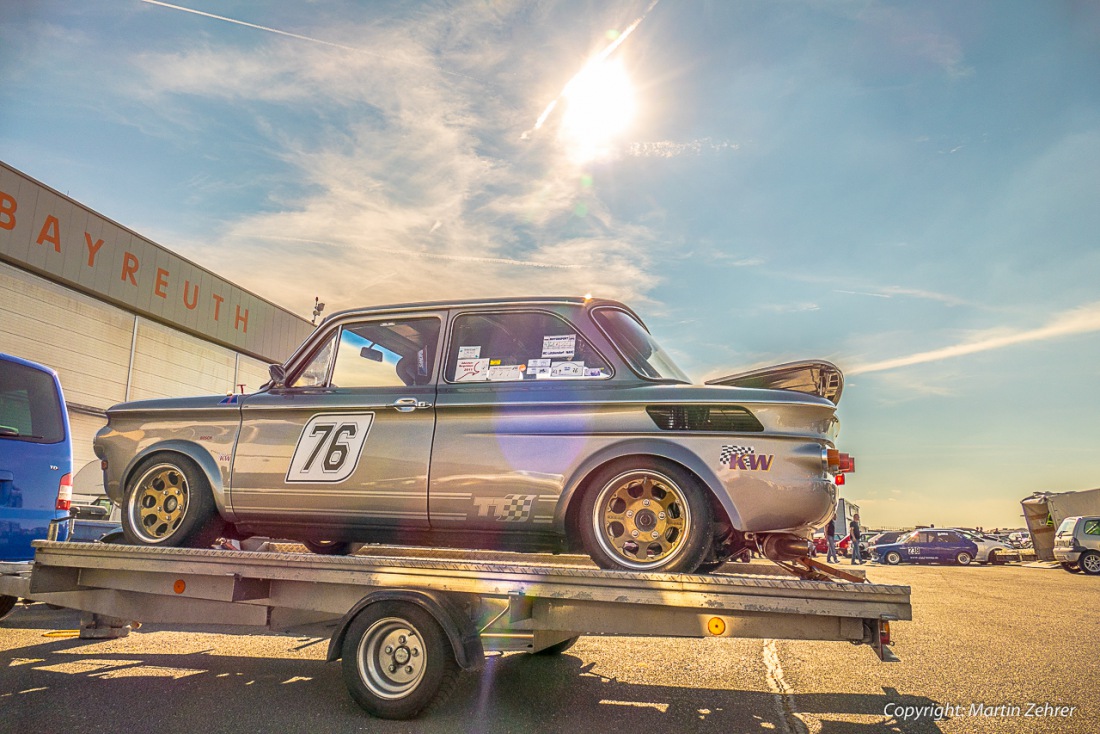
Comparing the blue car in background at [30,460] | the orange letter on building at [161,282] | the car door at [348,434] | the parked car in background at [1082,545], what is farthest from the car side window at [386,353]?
the parked car in background at [1082,545]

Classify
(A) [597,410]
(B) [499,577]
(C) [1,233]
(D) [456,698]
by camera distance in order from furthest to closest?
(C) [1,233] → (D) [456,698] → (A) [597,410] → (B) [499,577]

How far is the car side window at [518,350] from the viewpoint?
4262 mm

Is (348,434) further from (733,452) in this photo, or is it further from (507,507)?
(733,452)

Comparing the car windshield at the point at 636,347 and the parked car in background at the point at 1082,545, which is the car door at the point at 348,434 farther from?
the parked car in background at the point at 1082,545

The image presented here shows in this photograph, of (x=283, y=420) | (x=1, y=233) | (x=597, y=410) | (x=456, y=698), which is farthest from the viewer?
(x=1, y=233)

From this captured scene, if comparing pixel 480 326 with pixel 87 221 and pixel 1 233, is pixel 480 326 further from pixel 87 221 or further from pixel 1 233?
Answer: pixel 87 221

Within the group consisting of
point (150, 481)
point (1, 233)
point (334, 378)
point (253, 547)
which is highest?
point (1, 233)

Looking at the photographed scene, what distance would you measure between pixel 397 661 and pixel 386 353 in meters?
1.94

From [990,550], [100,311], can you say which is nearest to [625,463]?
[100,311]

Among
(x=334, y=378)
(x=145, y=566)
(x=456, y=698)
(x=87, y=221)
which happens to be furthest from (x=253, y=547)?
(x=87, y=221)

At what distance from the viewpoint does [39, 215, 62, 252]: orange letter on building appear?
17922 millimetres

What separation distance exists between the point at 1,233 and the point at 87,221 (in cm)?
294

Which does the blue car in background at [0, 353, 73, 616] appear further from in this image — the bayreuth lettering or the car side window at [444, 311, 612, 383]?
the bayreuth lettering

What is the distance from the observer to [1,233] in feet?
54.6
